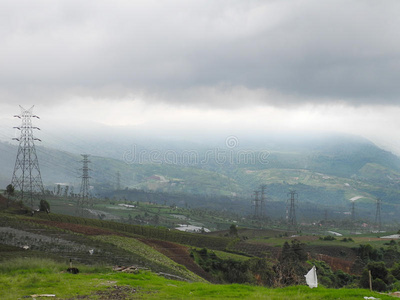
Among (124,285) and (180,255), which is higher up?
(124,285)

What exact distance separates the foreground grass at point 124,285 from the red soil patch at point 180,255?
20.2 metres

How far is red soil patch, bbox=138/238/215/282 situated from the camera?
4391 cm

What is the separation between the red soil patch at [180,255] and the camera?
43906 mm

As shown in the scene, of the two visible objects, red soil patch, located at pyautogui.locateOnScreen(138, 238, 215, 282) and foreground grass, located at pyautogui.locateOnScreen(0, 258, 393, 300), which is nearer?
foreground grass, located at pyautogui.locateOnScreen(0, 258, 393, 300)

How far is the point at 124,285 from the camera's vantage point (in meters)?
21.1

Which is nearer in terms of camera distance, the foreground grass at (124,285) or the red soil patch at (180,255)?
the foreground grass at (124,285)

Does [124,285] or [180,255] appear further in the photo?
[180,255]

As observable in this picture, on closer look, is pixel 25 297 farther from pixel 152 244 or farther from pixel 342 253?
pixel 342 253

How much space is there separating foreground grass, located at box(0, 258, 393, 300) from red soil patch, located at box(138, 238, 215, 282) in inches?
794

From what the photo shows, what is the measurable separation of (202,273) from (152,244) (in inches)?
421

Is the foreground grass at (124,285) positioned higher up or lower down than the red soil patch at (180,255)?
higher up

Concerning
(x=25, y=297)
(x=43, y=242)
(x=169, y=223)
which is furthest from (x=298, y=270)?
(x=169, y=223)

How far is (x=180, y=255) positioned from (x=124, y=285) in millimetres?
29291

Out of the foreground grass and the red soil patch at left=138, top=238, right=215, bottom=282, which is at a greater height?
the foreground grass
